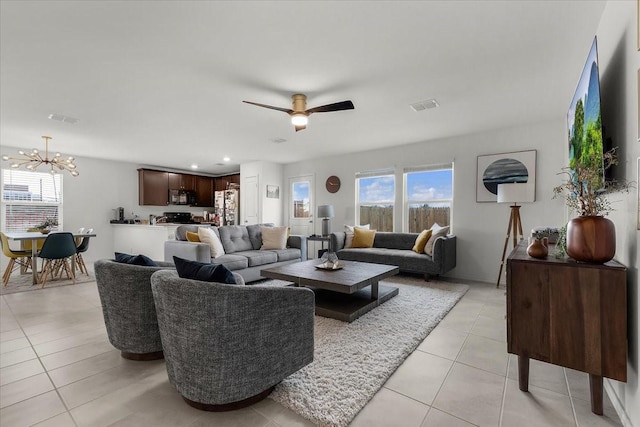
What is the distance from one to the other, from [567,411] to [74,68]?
4.38 meters

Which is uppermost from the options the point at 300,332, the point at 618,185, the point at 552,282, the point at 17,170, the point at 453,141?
the point at 453,141

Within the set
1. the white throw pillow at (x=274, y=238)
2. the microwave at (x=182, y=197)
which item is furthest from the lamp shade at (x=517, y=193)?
the microwave at (x=182, y=197)

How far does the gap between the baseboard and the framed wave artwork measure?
289cm

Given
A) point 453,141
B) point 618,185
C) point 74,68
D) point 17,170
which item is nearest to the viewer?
point 618,185

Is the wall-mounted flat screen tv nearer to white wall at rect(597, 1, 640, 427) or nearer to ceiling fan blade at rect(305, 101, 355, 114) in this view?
white wall at rect(597, 1, 640, 427)

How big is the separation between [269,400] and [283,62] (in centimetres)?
249

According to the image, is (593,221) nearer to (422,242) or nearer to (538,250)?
(538,250)

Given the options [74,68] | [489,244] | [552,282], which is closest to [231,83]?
[74,68]

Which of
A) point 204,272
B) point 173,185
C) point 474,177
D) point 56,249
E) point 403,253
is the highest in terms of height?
point 173,185

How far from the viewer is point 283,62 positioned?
8.07ft

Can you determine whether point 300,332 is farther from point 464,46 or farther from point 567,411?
point 464,46

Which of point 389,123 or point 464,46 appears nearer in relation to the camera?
point 464,46

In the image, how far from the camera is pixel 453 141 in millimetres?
4895

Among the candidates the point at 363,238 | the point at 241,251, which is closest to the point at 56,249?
the point at 241,251
